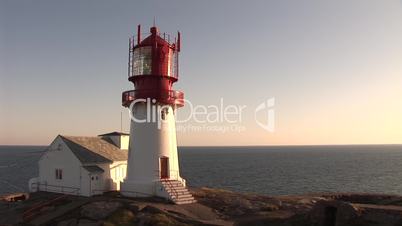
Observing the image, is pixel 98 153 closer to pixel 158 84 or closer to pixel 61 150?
pixel 61 150

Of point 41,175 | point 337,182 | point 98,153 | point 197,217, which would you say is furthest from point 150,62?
point 337,182

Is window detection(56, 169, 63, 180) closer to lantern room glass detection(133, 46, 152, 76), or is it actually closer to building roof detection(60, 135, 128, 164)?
building roof detection(60, 135, 128, 164)

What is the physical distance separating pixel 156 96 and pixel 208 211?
9173mm

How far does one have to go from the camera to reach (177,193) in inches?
1143

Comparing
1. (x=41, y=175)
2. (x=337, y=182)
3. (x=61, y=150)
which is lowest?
(x=337, y=182)

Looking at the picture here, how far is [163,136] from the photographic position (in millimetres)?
30609

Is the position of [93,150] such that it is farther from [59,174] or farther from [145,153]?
[145,153]

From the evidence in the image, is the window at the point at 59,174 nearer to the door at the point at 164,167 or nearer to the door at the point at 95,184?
the door at the point at 95,184

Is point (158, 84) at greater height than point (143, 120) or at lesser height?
greater

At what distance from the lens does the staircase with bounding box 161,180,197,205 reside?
28.4 metres

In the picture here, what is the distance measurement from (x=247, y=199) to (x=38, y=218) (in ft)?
47.8

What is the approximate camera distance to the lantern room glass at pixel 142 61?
30000mm

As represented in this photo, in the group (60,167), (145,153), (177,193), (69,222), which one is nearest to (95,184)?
(60,167)

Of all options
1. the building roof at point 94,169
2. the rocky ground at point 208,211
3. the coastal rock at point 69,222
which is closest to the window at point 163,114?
the rocky ground at point 208,211
